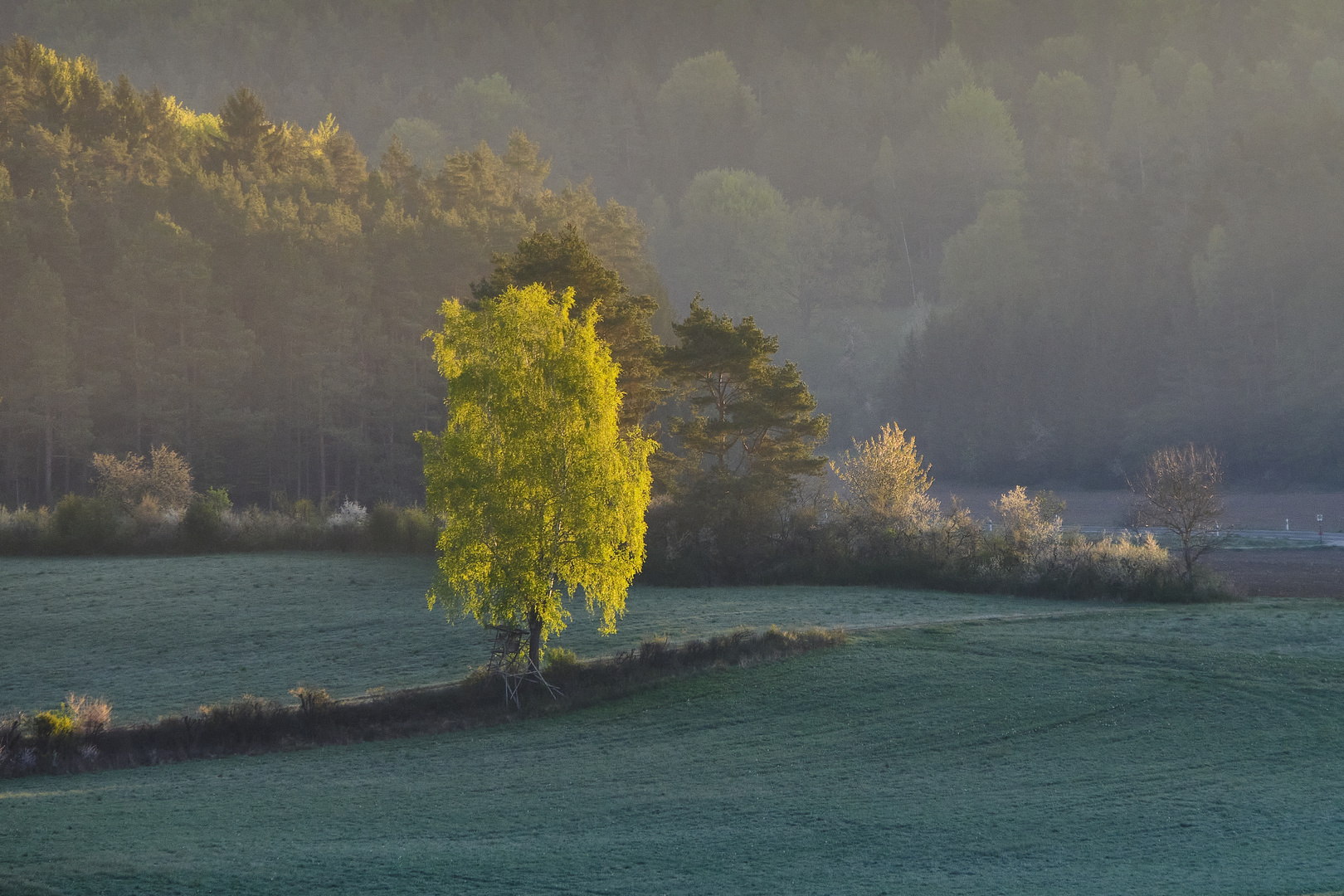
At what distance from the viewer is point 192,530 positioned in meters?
55.4

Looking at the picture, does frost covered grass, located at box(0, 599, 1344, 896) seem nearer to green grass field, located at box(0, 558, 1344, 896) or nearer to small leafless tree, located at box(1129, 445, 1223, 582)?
green grass field, located at box(0, 558, 1344, 896)

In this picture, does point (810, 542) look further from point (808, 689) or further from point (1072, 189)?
point (1072, 189)

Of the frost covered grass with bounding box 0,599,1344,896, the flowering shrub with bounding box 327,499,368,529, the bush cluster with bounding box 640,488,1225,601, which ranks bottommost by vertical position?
the frost covered grass with bounding box 0,599,1344,896

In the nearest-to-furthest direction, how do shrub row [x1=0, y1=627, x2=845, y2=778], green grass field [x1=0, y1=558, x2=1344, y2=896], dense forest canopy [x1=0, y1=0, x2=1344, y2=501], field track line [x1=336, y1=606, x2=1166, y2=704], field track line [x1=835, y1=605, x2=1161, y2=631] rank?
green grass field [x1=0, y1=558, x2=1344, y2=896]
shrub row [x1=0, y1=627, x2=845, y2=778]
field track line [x1=336, y1=606, x2=1166, y2=704]
field track line [x1=835, y1=605, x2=1161, y2=631]
dense forest canopy [x1=0, y1=0, x2=1344, y2=501]

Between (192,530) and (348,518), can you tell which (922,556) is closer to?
(348,518)

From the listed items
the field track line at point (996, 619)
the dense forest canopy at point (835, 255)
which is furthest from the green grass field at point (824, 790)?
the dense forest canopy at point (835, 255)

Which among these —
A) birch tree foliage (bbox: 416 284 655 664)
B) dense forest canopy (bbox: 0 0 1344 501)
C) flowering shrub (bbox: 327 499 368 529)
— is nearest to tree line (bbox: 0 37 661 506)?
dense forest canopy (bbox: 0 0 1344 501)

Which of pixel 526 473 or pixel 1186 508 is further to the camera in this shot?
pixel 1186 508

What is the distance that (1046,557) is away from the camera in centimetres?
4281

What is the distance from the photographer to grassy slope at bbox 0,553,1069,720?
2988cm

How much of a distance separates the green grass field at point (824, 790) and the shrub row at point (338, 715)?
85 cm

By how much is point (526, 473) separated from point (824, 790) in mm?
11223

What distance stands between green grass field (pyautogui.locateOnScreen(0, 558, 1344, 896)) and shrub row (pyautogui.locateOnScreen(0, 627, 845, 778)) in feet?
2.78

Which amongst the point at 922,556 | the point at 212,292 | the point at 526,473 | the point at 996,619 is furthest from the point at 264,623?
the point at 212,292
